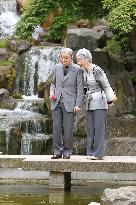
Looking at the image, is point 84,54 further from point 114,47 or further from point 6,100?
point 114,47

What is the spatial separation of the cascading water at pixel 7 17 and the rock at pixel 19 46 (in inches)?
226

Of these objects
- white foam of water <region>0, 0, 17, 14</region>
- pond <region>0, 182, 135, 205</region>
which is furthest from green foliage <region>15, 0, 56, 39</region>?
white foam of water <region>0, 0, 17, 14</region>

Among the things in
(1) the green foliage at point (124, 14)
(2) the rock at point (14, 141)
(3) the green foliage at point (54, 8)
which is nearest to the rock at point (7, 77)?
(3) the green foliage at point (54, 8)

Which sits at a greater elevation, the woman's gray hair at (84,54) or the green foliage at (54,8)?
the green foliage at (54,8)

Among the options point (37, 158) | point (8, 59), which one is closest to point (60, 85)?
point (37, 158)

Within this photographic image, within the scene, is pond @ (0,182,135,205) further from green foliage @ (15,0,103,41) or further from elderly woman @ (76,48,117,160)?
green foliage @ (15,0,103,41)

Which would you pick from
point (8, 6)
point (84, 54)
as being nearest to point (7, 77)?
point (8, 6)

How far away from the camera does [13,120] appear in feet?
59.3

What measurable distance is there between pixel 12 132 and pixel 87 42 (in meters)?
8.44

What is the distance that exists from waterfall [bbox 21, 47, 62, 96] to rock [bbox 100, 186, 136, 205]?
15.2 meters

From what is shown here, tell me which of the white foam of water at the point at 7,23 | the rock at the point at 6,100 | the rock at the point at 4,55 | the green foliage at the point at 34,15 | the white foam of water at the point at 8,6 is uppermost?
the white foam of water at the point at 8,6

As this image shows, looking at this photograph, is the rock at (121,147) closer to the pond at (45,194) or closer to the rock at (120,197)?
the pond at (45,194)

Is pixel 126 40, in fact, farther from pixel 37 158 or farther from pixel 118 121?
pixel 37 158

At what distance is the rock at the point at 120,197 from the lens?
7102 mm
